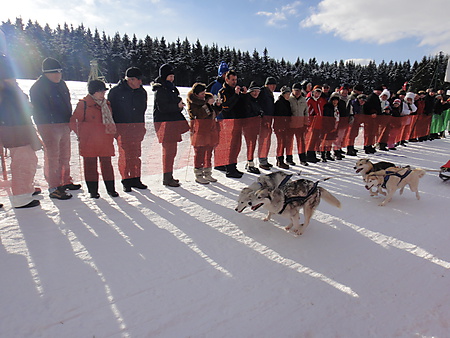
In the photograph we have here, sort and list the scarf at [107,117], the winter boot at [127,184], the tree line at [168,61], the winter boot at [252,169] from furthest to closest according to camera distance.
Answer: the tree line at [168,61] < the winter boot at [252,169] < the winter boot at [127,184] < the scarf at [107,117]

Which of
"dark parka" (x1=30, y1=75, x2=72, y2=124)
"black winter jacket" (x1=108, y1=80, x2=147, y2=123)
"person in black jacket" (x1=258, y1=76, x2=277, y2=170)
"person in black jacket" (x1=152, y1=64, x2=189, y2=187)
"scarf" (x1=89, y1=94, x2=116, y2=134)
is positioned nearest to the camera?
"dark parka" (x1=30, y1=75, x2=72, y2=124)

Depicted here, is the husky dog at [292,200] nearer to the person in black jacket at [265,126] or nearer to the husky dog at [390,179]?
the husky dog at [390,179]

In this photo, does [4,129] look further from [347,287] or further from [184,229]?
[347,287]

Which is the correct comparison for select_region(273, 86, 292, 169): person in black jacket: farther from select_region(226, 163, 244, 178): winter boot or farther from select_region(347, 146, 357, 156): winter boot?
select_region(347, 146, 357, 156): winter boot

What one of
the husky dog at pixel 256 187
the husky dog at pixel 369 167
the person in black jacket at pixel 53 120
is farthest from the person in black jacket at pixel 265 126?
the person in black jacket at pixel 53 120

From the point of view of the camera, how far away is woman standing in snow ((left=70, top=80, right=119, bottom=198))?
431 centimetres

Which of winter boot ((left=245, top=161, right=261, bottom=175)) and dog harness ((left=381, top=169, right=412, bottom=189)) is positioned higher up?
dog harness ((left=381, top=169, right=412, bottom=189))

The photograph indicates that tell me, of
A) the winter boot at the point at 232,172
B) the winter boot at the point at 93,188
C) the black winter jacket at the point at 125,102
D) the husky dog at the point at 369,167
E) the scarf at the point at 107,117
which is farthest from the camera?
the winter boot at the point at 232,172

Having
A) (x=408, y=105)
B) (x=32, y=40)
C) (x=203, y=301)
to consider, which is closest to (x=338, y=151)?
(x=408, y=105)

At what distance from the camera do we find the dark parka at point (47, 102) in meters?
4.26

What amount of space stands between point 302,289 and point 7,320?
8.28 ft

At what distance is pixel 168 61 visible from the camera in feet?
206

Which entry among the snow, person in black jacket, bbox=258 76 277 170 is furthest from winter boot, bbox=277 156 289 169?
the snow

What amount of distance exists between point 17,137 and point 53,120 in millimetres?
636
